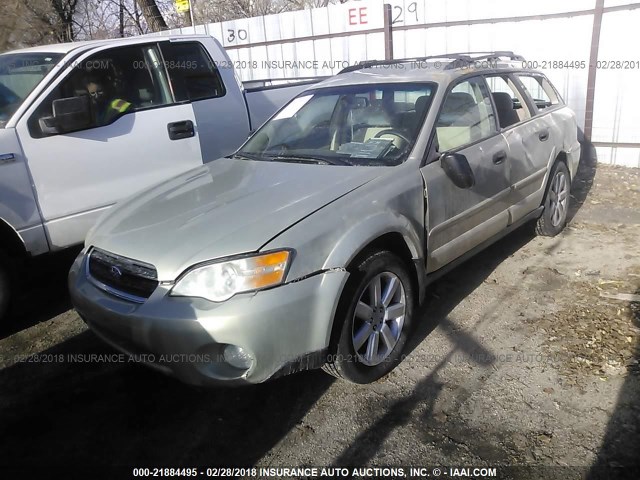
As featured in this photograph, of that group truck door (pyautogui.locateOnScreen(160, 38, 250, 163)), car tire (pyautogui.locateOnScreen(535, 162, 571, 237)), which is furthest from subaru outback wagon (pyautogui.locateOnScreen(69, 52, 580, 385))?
truck door (pyautogui.locateOnScreen(160, 38, 250, 163))

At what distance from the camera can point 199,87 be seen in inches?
198

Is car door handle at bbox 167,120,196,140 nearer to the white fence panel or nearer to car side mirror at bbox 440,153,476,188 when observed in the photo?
car side mirror at bbox 440,153,476,188

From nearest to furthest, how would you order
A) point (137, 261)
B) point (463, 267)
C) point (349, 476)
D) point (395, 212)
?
1. point (349, 476)
2. point (137, 261)
3. point (395, 212)
4. point (463, 267)

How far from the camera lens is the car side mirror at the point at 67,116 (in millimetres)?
3908

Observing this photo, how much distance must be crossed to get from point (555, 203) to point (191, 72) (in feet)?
11.9

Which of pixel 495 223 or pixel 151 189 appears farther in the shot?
pixel 495 223

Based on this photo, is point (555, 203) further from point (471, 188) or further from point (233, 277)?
point (233, 277)

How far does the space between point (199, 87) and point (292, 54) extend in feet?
17.8

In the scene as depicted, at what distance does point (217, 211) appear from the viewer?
9.41 ft

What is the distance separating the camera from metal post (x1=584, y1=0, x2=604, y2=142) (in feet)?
23.1

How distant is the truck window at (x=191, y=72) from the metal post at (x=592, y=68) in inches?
201

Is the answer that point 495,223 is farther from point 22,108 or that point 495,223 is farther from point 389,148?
point 22,108

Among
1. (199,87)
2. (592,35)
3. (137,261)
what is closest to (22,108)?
(199,87)

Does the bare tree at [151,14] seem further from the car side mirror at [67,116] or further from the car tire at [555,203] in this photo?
the car tire at [555,203]
